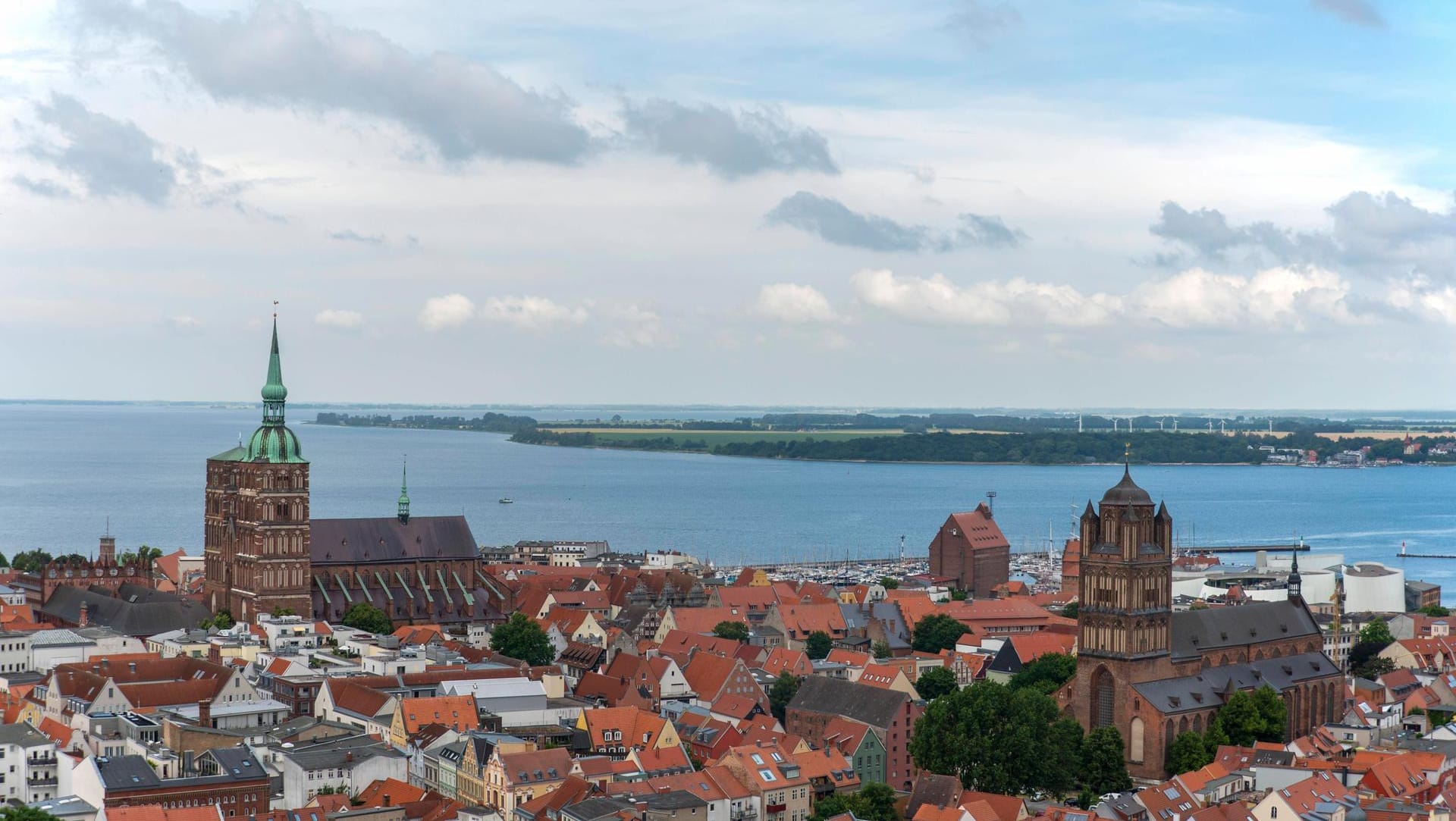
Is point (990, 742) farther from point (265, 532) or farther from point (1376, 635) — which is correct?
point (265, 532)

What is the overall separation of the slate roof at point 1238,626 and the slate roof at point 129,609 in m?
45.4

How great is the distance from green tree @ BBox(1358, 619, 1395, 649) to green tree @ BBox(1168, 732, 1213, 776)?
2708cm

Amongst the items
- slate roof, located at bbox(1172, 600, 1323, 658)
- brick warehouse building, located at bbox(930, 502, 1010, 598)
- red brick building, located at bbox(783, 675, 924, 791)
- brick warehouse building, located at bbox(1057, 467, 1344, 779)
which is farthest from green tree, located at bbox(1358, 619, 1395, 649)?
red brick building, located at bbox(783, 675, 924, 791)

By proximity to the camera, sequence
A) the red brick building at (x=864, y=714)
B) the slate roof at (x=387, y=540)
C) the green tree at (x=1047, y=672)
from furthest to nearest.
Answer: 1. the slate roof at (x=387, y=540)
2. the green tree at (x=1047, y=672)
3. the red brick building at (x=864, y=714)

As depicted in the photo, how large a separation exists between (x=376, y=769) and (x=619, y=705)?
41.2 feet

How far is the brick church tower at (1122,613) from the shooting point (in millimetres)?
68312

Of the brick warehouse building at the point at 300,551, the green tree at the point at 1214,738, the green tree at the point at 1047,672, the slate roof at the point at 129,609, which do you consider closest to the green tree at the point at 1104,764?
the green tree at the point at 1214,738

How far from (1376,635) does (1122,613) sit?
2894 cm

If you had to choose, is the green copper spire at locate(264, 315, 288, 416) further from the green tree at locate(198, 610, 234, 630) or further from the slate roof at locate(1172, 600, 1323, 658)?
the slate roof at locate(1172, 600, 1323, 658)

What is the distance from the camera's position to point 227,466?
9275 centimetres

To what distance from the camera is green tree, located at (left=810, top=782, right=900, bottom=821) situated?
55.2m

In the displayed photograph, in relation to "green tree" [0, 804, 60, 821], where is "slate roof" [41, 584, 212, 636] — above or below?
above

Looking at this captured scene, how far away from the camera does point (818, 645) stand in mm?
88000

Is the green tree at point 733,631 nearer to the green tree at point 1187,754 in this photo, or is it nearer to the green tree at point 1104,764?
the green tree at point 1104,764
